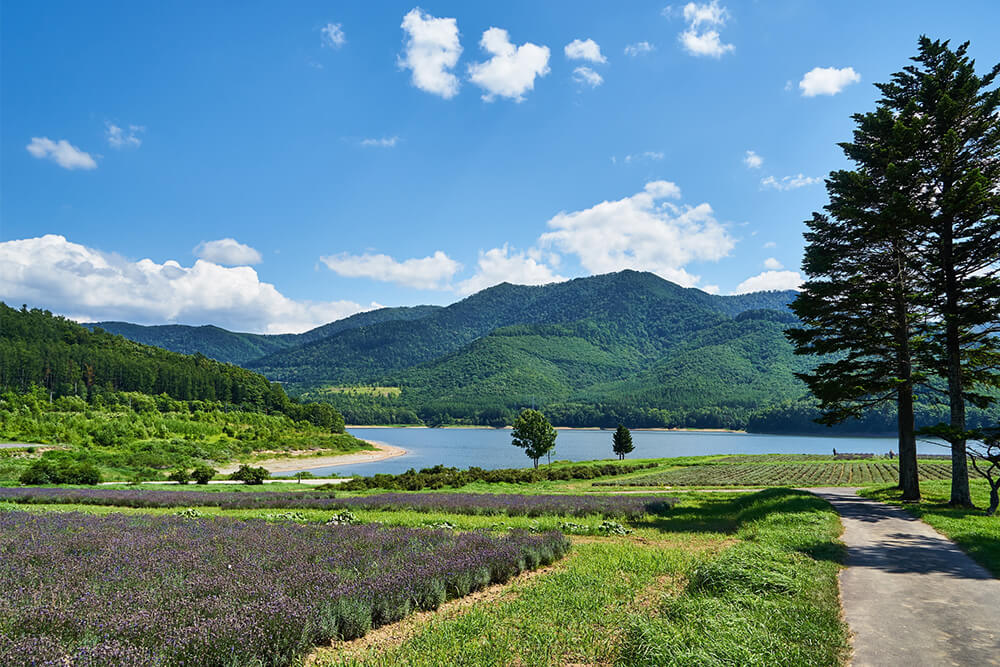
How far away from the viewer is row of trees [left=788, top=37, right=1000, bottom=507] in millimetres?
18672

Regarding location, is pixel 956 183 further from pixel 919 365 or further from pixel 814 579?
pixel 814 579

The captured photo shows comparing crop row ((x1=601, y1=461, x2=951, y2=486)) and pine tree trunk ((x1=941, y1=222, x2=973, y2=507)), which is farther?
crop row ((x1=601, y1=461, x2=951, y2=486))

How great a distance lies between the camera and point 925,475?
4175 centimetres

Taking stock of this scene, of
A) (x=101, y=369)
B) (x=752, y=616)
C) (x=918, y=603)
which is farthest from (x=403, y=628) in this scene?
(x=101, y=369)

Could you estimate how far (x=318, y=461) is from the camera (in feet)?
293

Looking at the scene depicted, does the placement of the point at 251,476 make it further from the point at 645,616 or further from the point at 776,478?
the point at 776,478

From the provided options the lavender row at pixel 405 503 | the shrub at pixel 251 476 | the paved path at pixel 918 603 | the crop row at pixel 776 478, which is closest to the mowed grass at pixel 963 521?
the paved path at pixel 918 603

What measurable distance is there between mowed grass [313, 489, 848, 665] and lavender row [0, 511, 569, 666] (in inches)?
20.6

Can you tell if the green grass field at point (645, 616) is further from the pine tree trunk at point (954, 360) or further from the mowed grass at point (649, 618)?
the pine tree trunk at point (954, 360)

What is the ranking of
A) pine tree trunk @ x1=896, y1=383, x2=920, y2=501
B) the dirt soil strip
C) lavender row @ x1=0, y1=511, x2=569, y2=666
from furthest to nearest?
pine tree trunk @ x1=896, y1=383, x2=920, y2=501 < the dirt soil strip < lavender row @ x1=0, y1=511, x2=569, y2=666

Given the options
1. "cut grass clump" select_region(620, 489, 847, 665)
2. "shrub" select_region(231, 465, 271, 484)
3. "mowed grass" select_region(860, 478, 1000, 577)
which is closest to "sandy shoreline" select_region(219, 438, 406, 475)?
"shrub" select_region(231, 465, 271, 484)

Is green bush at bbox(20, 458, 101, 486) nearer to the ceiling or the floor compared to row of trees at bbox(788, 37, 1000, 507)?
nearer to the floor

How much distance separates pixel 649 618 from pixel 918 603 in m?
4.47

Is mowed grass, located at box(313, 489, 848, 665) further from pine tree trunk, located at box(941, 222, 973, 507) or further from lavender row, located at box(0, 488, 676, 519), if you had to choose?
pine tree trunk, located at box(941, 222, 973, 507)
